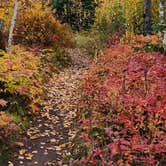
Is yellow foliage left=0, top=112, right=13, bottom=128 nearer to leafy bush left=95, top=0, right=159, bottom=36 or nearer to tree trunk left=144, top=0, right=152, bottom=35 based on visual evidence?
tree trunk left=144, top=0, right=152, bottom=35

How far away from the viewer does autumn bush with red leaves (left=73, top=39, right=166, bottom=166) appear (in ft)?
19.8

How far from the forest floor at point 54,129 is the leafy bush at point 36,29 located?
2729 millimetres

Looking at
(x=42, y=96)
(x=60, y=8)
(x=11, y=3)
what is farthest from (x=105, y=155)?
(x=60, y=8)

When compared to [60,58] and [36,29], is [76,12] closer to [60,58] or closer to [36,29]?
[36,29]

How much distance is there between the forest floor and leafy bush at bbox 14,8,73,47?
107 inches

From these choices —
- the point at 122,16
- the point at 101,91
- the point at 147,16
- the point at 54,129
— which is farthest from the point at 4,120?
the point at 122,16

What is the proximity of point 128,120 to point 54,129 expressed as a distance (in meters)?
2.64

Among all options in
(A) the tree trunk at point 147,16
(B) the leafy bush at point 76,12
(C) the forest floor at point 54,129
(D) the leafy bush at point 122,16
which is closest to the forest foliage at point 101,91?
(D) the leafy bush at point 122,16

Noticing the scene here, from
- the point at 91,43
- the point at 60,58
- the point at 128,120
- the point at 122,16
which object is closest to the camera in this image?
the point at 128,120

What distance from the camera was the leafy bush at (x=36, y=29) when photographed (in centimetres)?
1517

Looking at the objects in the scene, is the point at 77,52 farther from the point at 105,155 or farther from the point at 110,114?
the point at 105,155

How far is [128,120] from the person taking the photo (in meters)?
6.61

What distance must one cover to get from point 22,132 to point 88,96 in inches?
74.3

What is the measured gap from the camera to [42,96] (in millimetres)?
10719
